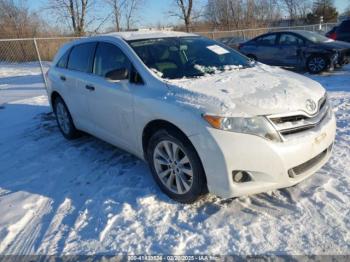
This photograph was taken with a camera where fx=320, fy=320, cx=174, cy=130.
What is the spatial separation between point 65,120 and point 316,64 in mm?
8124

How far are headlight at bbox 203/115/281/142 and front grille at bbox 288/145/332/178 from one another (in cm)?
37

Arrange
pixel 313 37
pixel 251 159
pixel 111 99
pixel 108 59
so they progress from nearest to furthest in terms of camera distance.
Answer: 1. pixel 251 159
2. pixel 111 99
3. pixel 108 59
4. pixel 313 37

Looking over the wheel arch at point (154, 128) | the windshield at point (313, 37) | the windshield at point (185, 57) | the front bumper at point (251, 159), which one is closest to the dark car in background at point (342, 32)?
the windshield at point (313, 37)

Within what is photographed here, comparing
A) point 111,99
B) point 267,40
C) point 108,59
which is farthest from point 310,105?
point 267,40

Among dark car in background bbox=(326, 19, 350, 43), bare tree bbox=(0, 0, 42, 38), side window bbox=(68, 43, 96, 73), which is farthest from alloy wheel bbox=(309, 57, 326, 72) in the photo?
bare tree bbox=(0, 0, 42, 38)

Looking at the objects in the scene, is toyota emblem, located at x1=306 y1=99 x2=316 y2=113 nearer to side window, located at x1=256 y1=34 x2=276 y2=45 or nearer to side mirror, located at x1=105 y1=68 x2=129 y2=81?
side mirror, located at x1=105 y1=68 x2=129 y2=81

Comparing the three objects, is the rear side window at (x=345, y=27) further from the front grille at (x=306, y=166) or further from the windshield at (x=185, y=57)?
the front grille at (x=306, y=166)

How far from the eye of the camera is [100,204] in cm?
335

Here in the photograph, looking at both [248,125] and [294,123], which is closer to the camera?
[248,125]

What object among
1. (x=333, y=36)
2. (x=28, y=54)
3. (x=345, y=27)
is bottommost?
(x=28, y=54)

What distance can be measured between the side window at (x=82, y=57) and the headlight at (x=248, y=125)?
2.44 metres

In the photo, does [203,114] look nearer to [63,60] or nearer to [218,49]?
[218,49]

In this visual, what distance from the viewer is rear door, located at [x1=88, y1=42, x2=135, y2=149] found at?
362 centimetres

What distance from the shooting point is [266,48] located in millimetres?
11273
